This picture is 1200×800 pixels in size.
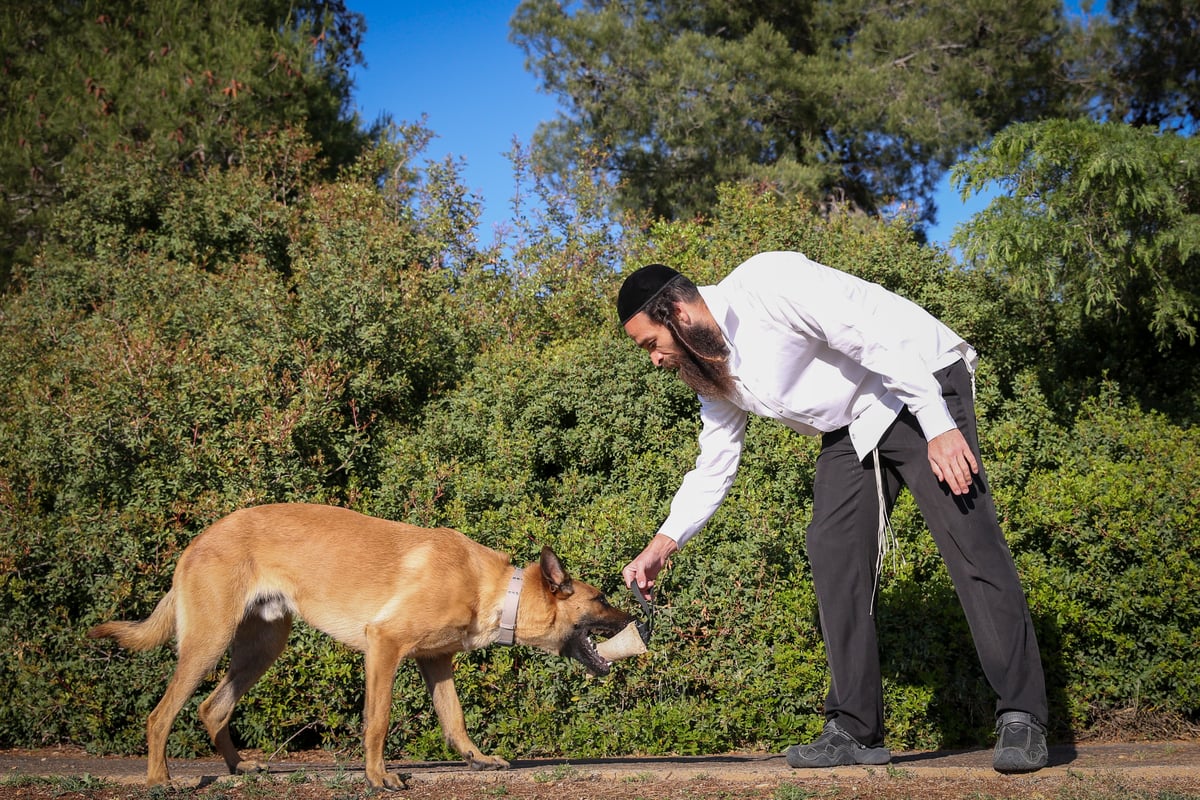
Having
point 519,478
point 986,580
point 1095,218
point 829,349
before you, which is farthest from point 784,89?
Result: point 986,580

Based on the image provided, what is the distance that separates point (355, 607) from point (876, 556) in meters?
2.48

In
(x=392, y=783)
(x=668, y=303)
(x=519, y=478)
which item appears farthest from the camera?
(x=519, y=478)

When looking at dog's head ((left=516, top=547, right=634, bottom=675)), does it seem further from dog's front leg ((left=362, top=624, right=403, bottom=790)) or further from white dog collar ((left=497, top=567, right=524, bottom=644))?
dog's front leg ((left=362, top=624, right=403, bottom=790))

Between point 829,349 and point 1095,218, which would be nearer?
point 829,349

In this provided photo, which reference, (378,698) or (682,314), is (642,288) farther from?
(378,698)

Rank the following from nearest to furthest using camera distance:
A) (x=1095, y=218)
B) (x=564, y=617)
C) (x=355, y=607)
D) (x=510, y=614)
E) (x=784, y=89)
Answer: (x=355, y=607)
(x=510, y=614)
(x=564, y=617)
(x=1095, y=218)
(x=784, y=89)

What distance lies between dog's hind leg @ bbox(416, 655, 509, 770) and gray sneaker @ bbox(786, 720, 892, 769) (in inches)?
57.8

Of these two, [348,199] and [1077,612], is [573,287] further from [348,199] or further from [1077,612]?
[1077,612]

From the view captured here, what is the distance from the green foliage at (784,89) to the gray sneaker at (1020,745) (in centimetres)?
1014

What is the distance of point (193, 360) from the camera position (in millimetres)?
7551

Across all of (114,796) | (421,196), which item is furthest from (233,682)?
(421,196)

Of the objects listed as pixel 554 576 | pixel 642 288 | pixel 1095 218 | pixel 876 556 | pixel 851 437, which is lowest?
pixel 554 576

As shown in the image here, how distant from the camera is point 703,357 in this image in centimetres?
403

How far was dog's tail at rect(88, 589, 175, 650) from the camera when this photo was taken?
15.5ft
